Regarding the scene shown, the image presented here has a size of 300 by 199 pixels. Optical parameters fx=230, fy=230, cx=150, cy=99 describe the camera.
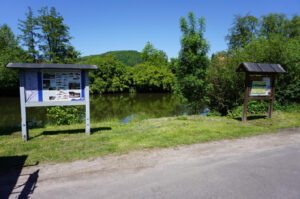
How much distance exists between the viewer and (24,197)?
3295 mm

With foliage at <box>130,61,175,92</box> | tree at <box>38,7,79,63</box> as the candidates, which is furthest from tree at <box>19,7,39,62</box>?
foliage at <box>130,61,175,92</box>

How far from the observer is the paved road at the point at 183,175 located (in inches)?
137

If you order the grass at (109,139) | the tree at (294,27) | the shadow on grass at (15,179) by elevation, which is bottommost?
the shadow on grass at (15,179)

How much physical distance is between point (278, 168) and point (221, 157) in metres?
1.09

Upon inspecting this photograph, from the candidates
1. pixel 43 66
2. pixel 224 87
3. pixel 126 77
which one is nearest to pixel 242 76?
pixel 224 87

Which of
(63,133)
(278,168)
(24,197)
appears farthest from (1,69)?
(278,168)

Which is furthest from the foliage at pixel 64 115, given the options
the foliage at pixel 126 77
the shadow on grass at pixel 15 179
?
the foliage at pixel 126 77

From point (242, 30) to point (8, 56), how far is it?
3058 centimetres

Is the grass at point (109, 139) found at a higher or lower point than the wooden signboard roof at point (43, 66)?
lower

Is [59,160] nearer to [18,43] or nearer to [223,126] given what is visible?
[223,126]

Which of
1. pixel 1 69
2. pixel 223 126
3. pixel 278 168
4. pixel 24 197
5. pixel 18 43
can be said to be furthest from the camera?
pixel 18 43

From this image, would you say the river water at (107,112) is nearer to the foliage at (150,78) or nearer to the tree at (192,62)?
the tree at (192,62)

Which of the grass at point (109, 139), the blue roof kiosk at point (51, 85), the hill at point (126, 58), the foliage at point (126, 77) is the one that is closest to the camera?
the grass at point (109, 139)

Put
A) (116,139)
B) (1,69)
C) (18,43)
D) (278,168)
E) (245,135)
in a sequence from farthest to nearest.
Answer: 1. (18,43)
2. (1,69)
3. (245,135)
4. (116,139)
5. (278,168)
